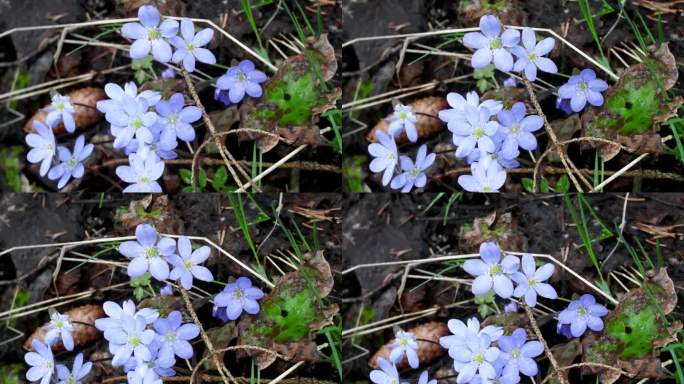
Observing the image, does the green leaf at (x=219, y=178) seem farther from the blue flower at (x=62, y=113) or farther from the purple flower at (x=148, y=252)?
the blue flower at (x=62, y=113)

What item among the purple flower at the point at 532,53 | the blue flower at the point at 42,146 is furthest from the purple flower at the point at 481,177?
the blue flower at the point at 42,146

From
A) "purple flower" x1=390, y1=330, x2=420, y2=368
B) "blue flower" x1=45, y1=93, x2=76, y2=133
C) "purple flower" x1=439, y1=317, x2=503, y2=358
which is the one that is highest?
"blue flower" x1=45, y1=93, x2=76, y2=133

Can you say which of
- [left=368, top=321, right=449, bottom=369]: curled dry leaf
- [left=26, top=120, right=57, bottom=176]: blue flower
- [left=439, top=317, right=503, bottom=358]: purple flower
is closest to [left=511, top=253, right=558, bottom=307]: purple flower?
[left=439, top=317, right=503, bottom=358]: purple flower

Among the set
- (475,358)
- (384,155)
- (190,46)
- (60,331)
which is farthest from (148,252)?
(475,358)

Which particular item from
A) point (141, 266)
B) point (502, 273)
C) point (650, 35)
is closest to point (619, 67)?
point (650, 35)

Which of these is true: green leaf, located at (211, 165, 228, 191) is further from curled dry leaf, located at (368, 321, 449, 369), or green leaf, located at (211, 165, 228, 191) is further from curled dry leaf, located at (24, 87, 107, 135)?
curled dry leaf, located at (368, 321, 449, 369)

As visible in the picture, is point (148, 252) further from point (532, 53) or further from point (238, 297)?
point (532, 53)
